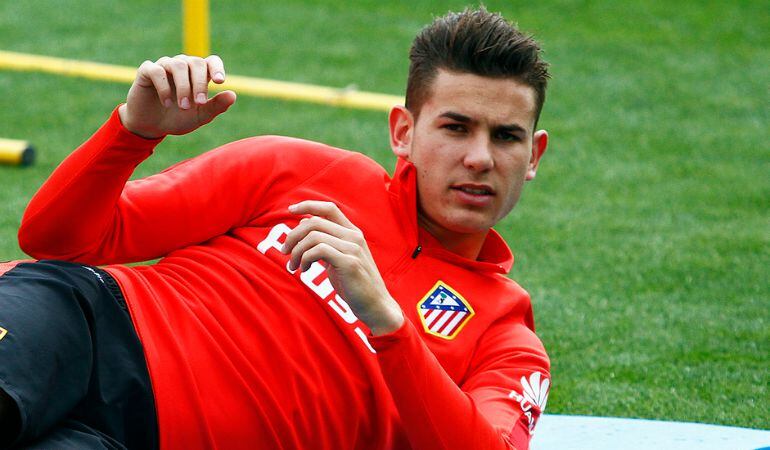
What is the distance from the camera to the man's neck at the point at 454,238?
3217 mm

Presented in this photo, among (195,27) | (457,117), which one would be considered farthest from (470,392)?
(195,27)

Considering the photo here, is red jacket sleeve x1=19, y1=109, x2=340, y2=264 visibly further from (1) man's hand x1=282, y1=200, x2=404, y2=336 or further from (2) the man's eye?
(1) man's hand x1=282, y1=200, x2=404, y2=336

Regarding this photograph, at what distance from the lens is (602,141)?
24.9ft

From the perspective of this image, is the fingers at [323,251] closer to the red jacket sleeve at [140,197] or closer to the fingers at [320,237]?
the fingers at [320,237]

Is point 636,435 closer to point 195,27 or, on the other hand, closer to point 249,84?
point 195,27

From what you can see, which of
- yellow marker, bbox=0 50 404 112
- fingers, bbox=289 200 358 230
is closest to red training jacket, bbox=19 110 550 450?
fingers, bbox=289 200 358 230

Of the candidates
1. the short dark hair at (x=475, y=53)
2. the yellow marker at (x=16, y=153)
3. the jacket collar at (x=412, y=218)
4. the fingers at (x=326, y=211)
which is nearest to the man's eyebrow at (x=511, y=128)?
the short dark hair at (x=475, y=53)

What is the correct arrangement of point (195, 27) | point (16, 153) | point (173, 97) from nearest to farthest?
point (173, 97)
point (16, 153)
point (195, 27)

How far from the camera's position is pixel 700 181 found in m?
6.91

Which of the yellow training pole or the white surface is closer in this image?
the white surface

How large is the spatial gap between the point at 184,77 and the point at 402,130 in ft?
2.59

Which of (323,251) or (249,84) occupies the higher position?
(323,251)

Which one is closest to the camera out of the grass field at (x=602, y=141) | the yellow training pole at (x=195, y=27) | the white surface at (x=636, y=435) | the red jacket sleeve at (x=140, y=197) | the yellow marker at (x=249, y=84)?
the red jacket sleeve at (x=140, y=197)

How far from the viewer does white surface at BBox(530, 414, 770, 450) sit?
11.9 ft
